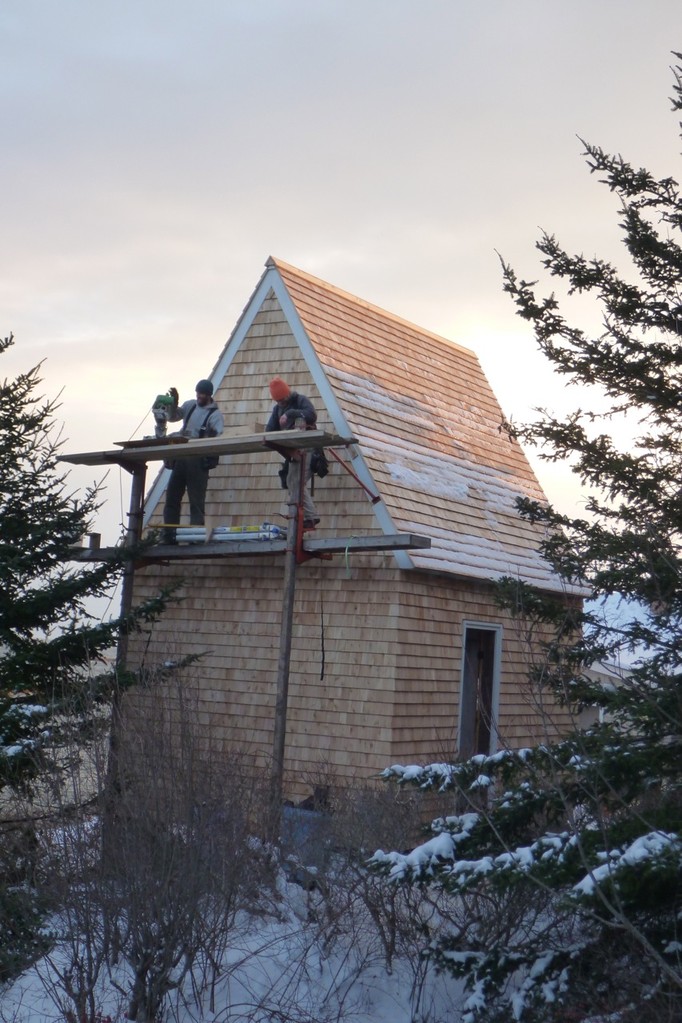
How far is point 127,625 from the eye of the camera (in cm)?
1303

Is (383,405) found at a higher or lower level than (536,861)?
higher

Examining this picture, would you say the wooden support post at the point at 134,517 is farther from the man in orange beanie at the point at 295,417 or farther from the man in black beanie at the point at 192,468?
the man in orange beanie at the point at 295,417

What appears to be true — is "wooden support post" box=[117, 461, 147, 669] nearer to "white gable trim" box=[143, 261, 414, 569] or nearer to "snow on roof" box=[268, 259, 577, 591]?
"white gable trim" box=[143, 261, 414, 569]

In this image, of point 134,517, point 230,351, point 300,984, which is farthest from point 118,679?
point 230,351

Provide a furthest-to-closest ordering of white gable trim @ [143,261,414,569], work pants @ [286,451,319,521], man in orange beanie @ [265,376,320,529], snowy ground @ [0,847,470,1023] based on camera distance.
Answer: white gable trim @ [143,261,414,569]
man in orange beanie @ [265,376,320,529]
work pants @ [286,451,319,521]
snowy ground @ [0,847,470,1023]

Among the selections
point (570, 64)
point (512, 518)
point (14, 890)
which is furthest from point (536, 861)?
point (512, 518)

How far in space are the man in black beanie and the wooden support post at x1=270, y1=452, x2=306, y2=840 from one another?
1.73 metres

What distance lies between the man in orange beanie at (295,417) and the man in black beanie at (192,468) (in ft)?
3.06

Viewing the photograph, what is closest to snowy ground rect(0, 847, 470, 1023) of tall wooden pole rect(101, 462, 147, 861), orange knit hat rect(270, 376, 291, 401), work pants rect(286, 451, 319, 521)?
tall wooden pole rect(101, 462, 147, 861)

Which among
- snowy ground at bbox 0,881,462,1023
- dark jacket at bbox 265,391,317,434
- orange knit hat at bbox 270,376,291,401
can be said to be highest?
orange knit hat at bbox 270,376,291,401

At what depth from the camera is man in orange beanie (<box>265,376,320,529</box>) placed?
12.5m

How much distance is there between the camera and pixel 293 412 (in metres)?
12.6

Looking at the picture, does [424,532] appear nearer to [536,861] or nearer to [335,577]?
[335,577]

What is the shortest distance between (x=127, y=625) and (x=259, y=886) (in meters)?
4.92
